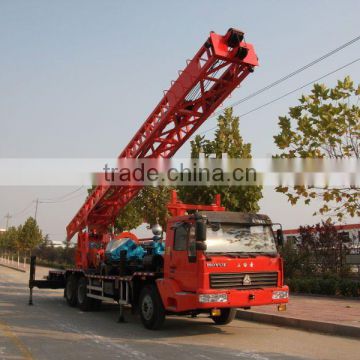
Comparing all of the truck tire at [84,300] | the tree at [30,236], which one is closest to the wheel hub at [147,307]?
the truck tire at [84,300]

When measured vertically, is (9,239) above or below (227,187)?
below

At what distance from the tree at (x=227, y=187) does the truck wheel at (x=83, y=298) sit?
18.7 ft

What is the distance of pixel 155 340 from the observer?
8625mm

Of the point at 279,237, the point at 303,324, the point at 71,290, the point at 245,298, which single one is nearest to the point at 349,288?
the point at 303,324

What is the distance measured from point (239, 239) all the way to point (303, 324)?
2.67 m

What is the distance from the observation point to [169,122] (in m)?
12.6

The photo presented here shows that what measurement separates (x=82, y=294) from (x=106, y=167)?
3.89 meters

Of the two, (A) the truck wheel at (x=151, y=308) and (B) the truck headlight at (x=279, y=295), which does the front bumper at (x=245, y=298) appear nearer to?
(B) the truck headlight at (x=279, y=295)

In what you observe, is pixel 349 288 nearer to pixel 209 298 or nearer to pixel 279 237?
pixel 279 237

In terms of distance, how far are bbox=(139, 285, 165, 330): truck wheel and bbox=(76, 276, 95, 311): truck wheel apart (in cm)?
347

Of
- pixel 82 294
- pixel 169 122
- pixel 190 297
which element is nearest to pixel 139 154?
pixel 169 122

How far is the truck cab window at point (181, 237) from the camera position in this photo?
9.31 meters

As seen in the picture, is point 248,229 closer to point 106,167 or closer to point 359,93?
point 359,93

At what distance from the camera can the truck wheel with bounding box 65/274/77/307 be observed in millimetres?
14164
